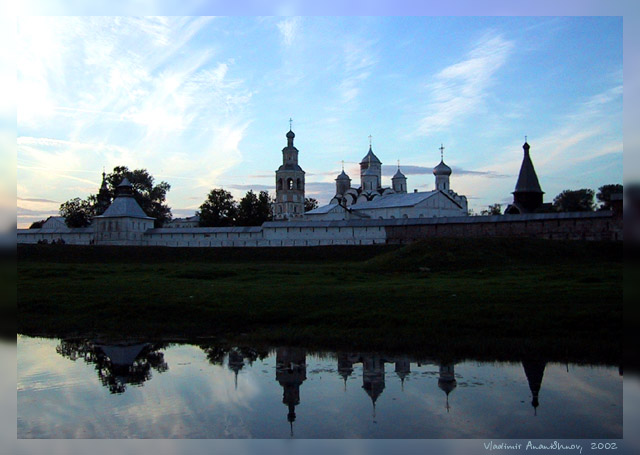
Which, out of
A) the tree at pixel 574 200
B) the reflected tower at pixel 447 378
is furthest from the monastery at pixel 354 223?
the reflected tower at pixel 447 378

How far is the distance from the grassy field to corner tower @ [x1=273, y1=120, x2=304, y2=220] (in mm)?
27928

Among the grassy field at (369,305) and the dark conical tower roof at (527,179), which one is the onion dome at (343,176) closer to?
the dark conical tower roof at (527,179)

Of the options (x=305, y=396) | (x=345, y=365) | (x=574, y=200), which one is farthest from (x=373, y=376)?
(x=574, y=200)

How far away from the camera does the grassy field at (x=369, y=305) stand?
13508 mm

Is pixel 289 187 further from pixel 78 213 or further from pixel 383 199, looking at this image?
pixel 78 213

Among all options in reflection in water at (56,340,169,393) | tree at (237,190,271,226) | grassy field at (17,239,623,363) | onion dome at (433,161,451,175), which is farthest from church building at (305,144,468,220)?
reflection in water at (56,340,169,393)

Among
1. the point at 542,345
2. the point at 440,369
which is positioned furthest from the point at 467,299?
the point at 440,369

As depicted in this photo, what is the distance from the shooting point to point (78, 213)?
51594mm

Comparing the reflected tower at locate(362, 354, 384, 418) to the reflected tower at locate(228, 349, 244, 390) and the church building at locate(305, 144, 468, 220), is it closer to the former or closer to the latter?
the reflected tower at locate(228, 349, 244, 390)

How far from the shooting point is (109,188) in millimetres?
51688

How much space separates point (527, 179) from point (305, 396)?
33.6 metres

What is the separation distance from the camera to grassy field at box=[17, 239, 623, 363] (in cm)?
1351

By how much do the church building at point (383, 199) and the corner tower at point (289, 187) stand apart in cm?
174

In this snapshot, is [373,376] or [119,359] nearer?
[373,376]
